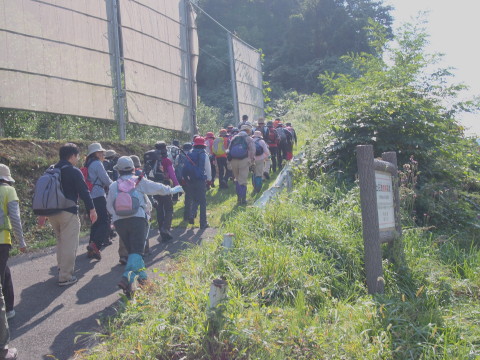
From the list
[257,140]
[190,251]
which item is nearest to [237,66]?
[257,140]

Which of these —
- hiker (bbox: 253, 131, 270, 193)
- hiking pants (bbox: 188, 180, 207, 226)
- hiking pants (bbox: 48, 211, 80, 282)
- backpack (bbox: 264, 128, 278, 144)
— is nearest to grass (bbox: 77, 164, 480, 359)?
hiking pants (bbox: 48, 211, 80, 282)

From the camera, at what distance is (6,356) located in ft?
14.3

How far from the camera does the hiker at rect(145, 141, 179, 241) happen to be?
9.22 metres

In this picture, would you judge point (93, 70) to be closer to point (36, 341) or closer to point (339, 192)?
point (339, 192)

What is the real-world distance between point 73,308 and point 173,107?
11385 millimetres

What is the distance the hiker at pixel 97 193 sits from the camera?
8094 millimetres

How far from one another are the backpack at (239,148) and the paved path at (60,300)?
10.0 ft

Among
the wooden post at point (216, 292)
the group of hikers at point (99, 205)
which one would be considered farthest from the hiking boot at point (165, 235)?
the wooden post at point (216, 292)

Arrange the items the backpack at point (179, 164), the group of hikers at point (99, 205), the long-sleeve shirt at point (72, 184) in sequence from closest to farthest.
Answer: the group of hikers at point (99, 205) < the long-sleeve shirt at point (72, 184) < the backpack at point (179, 164)

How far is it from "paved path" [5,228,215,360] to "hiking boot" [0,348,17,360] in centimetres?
12

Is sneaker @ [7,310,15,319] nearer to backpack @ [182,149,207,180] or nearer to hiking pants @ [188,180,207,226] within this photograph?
hiking pants @ [188,180,207,226]

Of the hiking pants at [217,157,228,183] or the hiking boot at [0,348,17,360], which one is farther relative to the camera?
the hiking pants at [217,157,228,183]

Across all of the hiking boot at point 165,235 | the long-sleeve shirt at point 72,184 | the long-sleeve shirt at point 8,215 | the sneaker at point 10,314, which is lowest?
the sneaker at point 10,314

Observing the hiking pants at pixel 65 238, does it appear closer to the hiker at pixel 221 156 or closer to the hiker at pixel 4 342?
the hiker at pixel 4 342
